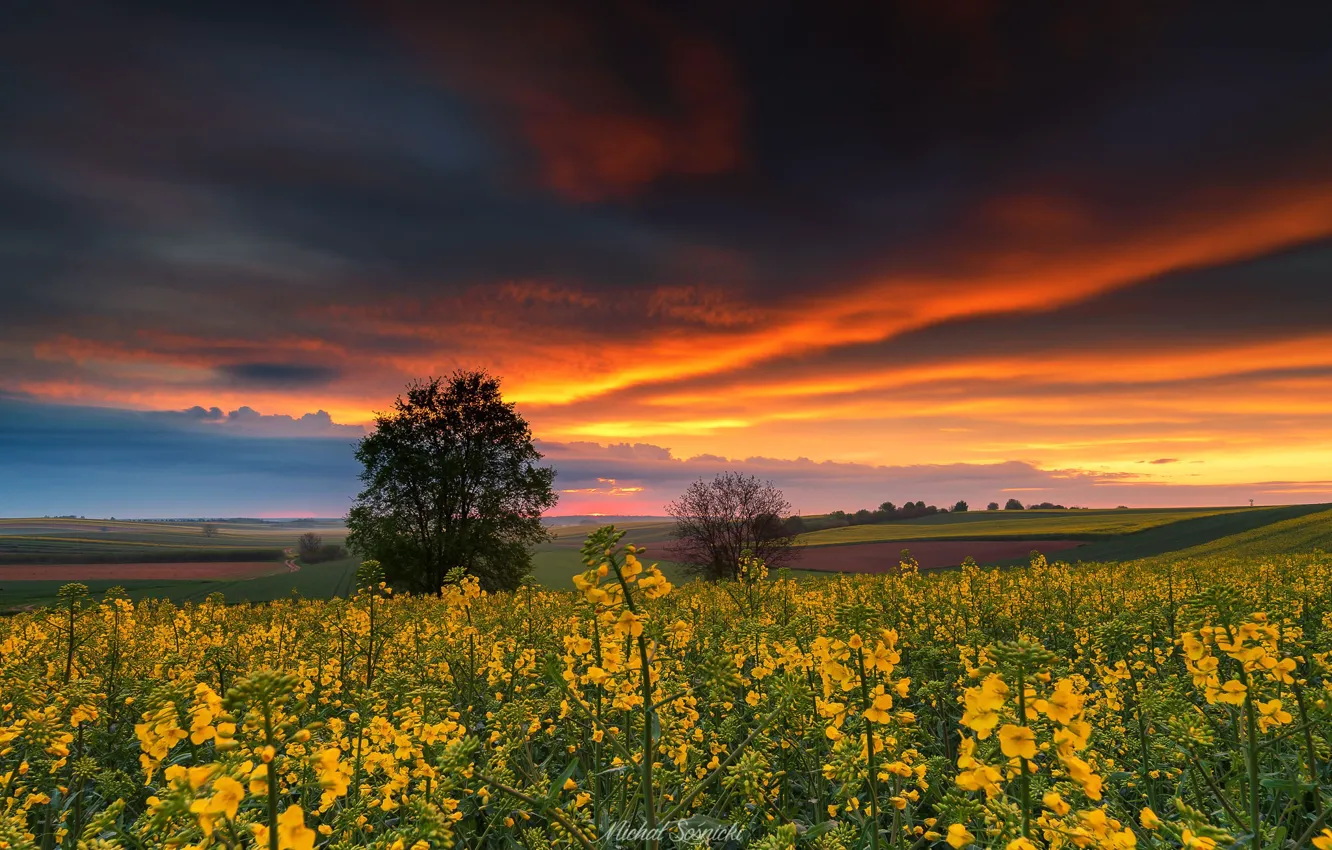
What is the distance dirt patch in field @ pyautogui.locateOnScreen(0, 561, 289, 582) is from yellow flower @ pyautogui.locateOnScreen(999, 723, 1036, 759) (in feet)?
215

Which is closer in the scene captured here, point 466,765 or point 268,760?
point 268,760

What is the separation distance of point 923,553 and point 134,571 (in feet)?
250

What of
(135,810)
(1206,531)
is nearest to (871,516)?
(1206,531)

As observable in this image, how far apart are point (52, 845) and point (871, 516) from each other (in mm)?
111451

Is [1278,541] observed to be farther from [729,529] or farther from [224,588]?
[224,588]

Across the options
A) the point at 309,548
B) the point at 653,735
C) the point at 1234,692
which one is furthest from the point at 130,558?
the point at 1234,692

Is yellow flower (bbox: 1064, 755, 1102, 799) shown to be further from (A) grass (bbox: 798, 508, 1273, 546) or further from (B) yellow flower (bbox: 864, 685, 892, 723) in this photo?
(A) grass (bbox: 798, 508, 1273, 546)

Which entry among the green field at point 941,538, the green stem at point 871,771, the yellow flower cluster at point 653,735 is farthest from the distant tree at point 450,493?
the green stem at point 871,771

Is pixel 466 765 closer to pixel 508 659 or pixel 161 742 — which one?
pixel 161 742

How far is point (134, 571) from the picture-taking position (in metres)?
57.4

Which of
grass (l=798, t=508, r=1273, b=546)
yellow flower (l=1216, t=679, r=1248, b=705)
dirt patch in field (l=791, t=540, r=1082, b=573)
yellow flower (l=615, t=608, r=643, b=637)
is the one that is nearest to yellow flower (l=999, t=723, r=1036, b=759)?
yellow flower (l=615, t=608, r=643, b=637)

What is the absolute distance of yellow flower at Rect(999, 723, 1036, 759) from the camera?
2469mm

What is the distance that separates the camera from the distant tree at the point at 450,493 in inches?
1501

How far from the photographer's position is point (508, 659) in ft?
26.7
